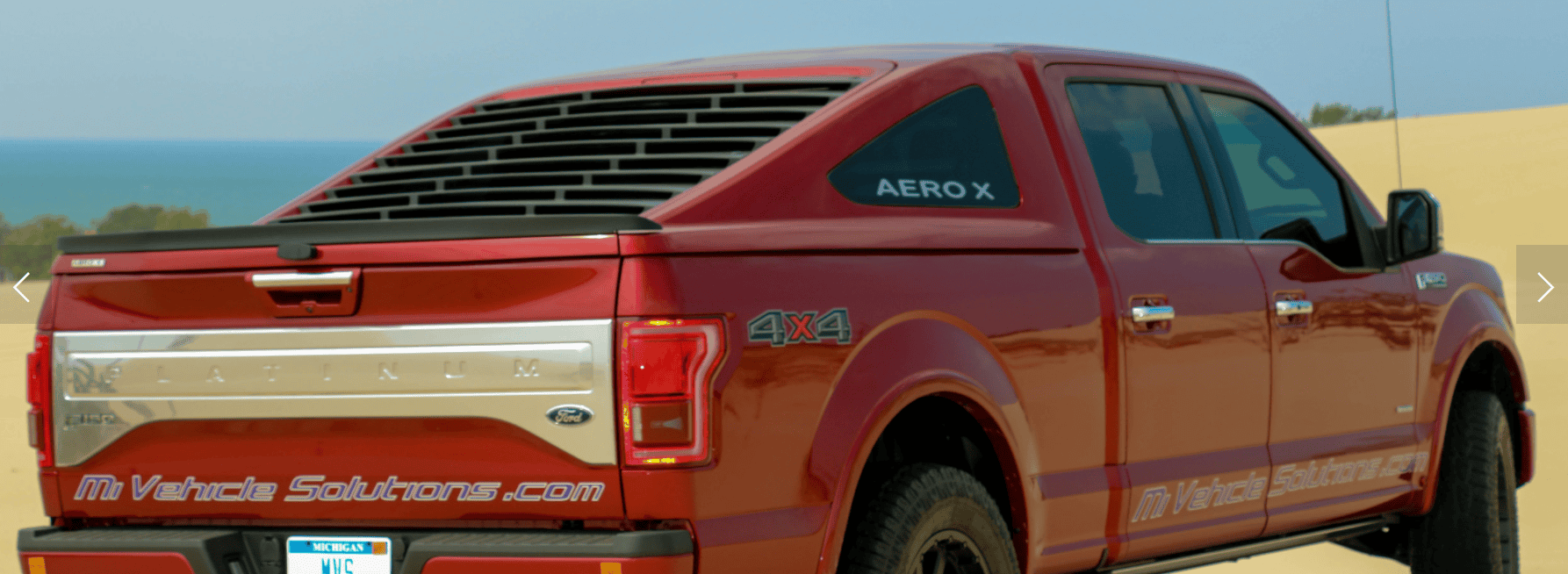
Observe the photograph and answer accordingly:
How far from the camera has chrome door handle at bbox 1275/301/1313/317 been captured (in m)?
5.56

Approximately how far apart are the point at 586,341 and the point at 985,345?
123 cm

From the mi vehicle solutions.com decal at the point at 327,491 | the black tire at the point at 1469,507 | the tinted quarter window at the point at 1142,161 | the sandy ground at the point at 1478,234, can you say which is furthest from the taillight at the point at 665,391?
the sandy ground at the point at 1478,234

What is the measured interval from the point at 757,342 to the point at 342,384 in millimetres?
880

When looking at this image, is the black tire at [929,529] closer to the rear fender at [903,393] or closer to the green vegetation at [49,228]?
the rear fender at [903,393]

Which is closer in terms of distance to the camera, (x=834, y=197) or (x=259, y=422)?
(x=259, y=422)

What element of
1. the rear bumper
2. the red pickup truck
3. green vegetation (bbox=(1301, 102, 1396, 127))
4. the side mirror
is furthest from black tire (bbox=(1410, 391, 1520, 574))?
green vegetation (bbox=(1301, 102, 1396, 127))

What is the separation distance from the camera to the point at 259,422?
3.99 m

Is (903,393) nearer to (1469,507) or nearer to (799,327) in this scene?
(799,327)

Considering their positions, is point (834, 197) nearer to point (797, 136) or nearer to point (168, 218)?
point (797, 136)

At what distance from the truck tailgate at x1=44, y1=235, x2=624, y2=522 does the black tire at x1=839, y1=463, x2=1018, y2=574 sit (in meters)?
0.73

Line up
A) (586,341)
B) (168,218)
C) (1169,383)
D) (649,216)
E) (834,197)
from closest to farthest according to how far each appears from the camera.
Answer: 1. (586,341)
2. (649,216)
3. (834,197)
4. (1169,383)
5. (168,218)

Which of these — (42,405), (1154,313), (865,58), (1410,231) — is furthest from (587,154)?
(1410,231)

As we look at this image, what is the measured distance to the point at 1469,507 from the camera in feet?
21.5

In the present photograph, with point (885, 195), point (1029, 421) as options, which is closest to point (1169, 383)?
point (1029, 421)
